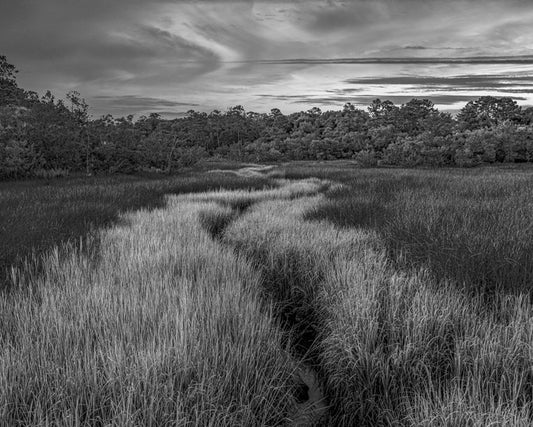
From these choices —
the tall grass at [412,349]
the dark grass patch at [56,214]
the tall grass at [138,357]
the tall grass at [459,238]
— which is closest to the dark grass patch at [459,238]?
the tall grass at [459,238]

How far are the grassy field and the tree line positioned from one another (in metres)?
14.8

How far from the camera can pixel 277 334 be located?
9.98 feet

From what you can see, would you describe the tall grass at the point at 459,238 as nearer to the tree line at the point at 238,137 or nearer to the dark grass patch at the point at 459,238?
the dark grass patch at the point at 459,238

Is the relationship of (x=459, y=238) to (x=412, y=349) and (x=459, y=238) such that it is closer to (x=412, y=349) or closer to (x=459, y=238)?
(x=459, y=238)

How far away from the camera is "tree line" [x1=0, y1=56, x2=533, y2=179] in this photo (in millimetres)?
18547

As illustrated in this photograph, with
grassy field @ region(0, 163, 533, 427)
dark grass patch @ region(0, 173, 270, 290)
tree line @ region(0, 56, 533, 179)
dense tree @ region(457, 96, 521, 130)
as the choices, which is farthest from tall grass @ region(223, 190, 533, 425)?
dense tree @ region(457, 96, 521, 130)

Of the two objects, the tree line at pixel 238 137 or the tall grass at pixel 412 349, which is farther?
the tree line at pixel 238 137

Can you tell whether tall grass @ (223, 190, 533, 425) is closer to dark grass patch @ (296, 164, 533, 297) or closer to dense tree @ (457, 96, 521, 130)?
dark grass patch @ (296, 164, 533, 297)

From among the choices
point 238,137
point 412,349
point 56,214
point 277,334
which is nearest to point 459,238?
point 412,349

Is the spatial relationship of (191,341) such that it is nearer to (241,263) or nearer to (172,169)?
(241,263)

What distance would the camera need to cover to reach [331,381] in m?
3.00

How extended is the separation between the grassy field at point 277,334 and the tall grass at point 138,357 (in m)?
0.02

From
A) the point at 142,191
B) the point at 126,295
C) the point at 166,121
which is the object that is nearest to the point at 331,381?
the point at 126,295

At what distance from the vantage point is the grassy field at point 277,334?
2.08 m
